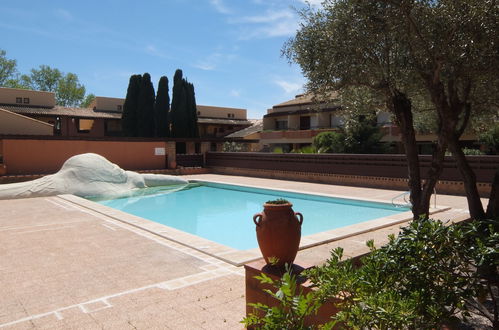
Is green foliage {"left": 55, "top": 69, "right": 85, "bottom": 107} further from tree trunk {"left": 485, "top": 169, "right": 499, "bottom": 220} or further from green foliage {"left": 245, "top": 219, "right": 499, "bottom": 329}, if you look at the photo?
green foliage {"left": 245, "top": 219, "right": 499, "bottom": 329}

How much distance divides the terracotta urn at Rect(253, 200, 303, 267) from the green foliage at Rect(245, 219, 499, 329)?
2.83 ft

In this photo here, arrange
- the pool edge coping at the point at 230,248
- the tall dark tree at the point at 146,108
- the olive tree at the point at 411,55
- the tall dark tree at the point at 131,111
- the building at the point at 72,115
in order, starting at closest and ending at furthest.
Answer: the olive tree at the point at 411,55
the pool edge coping at the point at 230,248
the building at the point at 72,115
the tall dark tree at the point at 146,108
the tall dark tree at the point at 131,111

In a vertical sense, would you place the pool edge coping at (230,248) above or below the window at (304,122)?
below

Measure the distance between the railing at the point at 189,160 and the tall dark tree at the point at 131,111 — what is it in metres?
9.54

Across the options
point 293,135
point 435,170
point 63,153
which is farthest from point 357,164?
point 63,153

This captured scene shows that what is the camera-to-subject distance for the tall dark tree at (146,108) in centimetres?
3334

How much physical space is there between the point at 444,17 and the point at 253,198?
38.2 ft

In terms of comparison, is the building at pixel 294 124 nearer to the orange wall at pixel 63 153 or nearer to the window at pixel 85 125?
the orange wall at pixel 63 153

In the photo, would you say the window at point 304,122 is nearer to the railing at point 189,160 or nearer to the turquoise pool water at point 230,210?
the railing at point 189,160

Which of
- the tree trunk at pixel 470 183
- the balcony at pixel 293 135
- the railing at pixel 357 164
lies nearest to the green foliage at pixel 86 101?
the balcony at pixel 293 135

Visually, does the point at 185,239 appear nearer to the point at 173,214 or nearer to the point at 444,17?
the point at 444,17

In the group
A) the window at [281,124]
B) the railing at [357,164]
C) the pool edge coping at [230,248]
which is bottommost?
the pool edge coping at [230,248]

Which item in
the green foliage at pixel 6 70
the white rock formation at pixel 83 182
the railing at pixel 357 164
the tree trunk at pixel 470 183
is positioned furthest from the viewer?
the green foliage at pixel 6 70

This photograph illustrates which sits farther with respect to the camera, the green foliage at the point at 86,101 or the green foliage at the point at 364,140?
the green foliage at the point at 86,101
